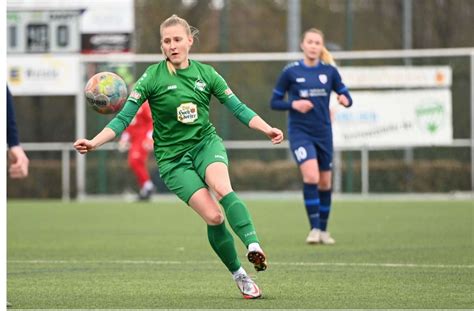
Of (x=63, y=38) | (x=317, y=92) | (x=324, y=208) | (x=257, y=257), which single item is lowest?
(x=324, y=208)

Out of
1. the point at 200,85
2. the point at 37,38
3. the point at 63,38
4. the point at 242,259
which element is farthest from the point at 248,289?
the point at 37,38

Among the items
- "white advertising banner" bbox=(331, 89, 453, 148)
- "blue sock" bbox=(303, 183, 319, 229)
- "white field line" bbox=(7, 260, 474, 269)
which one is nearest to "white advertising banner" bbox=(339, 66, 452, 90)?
"white advertising banner" bbox=(331, 89, 453, 148)

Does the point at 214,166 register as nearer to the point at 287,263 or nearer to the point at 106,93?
the point at 106,93

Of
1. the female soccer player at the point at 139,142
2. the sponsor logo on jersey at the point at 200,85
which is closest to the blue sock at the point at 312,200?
the sponsor logo on jersey at the point at 200,85

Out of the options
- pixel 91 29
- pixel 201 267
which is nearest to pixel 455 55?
pixel 91 29

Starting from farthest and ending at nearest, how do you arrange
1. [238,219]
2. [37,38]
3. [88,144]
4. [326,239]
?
[37,38] → [326,239] → [238,219] → [88,144]

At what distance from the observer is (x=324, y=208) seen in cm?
1320

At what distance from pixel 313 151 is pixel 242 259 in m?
1.83

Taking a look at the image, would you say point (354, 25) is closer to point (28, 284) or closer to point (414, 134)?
point (414, 134)

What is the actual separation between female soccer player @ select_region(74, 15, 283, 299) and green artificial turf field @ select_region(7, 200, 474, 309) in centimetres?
52

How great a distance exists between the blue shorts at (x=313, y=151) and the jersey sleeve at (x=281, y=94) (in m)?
0.39

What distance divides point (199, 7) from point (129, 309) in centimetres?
2718

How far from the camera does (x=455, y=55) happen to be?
23.3m

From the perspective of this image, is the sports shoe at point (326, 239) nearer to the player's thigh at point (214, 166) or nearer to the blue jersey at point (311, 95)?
the blue jersey at point (311, 95)
